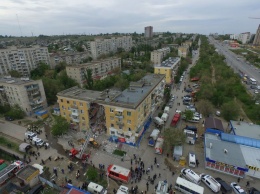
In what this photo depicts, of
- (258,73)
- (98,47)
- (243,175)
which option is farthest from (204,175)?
(98,47)

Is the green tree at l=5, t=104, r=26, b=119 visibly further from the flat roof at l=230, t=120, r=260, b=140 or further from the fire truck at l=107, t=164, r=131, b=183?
the flat roof at l=230, t=120, r=260, b=140

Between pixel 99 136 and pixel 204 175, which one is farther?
pixel 99 136

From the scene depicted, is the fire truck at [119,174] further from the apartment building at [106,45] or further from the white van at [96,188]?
the apartment building at [106,45]

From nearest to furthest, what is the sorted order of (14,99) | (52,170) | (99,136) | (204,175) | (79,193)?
(79,193)
(204,175)
(52,170)
(99,136)
(14,99)

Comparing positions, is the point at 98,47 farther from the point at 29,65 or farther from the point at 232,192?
the point at 232,192

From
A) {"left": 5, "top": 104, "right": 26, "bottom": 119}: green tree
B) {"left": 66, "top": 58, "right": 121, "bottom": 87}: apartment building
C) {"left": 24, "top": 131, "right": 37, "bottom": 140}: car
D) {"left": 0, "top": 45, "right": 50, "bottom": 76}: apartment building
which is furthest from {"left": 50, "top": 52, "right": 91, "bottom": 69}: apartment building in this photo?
{"left": 24, "top": 131, "right": 37, "bottom": 140}: car

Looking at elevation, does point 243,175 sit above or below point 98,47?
below

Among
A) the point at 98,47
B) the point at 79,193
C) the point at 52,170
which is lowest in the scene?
the point at 52,170
